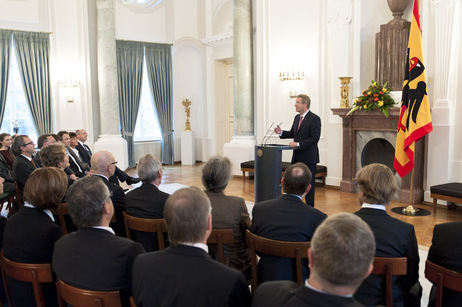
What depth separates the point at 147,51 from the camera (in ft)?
37.3

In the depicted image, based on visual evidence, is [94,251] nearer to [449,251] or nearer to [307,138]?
[449,251]

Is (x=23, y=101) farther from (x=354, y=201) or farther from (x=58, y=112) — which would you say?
(x=354, y=201)

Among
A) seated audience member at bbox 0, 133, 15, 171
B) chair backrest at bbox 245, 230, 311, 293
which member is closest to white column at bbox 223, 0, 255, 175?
seated audience member at bbox 0, 133, 15, 171

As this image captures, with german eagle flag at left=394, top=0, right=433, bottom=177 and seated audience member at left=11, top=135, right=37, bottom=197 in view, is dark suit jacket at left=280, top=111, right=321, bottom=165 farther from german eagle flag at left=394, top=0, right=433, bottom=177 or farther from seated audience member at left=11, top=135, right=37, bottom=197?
seated audience member at left=11, top=135, right=37, bottom=197

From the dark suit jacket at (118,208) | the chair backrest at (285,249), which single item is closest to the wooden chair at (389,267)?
the chair backrest at (285,249)

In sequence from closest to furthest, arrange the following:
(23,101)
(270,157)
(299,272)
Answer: (299,272), (270,157), (23,101)

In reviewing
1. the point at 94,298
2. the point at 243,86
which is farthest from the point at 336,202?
the point at 94,298

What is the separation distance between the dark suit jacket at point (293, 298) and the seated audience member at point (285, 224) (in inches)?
39.7

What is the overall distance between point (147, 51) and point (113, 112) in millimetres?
2195

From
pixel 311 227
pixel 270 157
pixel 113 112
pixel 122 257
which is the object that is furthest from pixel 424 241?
pixel 113 112

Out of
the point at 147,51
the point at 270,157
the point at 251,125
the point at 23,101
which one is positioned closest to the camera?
the point at 270,157

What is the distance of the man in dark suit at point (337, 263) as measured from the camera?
1.19 metres

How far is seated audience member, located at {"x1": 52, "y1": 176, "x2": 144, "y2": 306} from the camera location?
1877mm

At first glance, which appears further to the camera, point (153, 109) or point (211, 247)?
point (153, 109)
